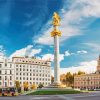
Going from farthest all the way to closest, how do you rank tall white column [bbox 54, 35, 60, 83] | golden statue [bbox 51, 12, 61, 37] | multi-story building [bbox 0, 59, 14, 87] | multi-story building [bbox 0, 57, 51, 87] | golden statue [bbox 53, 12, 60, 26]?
multi-story building [bbox 0, 57, 51, 87]
multi-story building [bbox 0, 59, 14, 87]
golden statue [bbox 53, 12, 60, 26]
golden statue [bbox 51, 12, 61, 37]
tall white column [bbox 54, 35, 60, 83]

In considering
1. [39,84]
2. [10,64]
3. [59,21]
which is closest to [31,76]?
[39,84]

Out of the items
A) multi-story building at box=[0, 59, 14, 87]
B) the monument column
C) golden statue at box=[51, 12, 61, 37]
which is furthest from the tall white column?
multi-story building at box=[0, 59, 14, 87]

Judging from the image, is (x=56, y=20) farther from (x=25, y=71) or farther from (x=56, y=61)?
(x=25, y=71)

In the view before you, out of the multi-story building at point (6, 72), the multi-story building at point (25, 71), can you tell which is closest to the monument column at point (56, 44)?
the multi-story building at point (25, 71)

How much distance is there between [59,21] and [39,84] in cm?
8048

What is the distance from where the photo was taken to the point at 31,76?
177 m

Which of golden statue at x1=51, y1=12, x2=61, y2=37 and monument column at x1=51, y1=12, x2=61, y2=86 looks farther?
golden statue at x1=51, y1=12, x2=61, y2=37

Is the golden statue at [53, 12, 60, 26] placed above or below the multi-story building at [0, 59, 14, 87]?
above

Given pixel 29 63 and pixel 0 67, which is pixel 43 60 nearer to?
pixel 29 63

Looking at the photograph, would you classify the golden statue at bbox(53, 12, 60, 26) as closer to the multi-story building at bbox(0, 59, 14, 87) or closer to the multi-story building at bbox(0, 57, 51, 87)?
the multi-story building at bbox(0, 57, 51, 87)

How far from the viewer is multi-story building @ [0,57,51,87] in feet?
518

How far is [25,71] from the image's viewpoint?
175 meters

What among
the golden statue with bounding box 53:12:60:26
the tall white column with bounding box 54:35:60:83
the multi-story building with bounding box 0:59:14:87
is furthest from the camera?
the multi-story building with bounding box 0:59:14:87

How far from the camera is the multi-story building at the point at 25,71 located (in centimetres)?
15800
